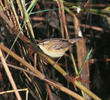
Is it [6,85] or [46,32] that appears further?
[46,32]

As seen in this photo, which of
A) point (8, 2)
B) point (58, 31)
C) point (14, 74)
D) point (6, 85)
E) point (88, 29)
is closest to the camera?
point (8, 2)

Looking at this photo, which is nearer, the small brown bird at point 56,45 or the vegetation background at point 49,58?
the vegetation background at point 49,58

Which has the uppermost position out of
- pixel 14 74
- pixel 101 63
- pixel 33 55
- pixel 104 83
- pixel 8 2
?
pixel 8 2

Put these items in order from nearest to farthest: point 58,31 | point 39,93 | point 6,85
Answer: point 39,93, point 6,85, point 58,31

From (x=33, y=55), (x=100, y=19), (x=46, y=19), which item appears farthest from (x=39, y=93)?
(x=100, y=19)

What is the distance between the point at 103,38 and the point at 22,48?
208 centimetres

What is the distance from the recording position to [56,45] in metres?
2.63

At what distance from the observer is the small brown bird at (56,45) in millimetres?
2512

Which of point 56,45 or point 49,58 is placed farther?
point 56,45

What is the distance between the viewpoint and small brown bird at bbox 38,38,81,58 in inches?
98.9

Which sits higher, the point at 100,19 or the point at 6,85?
the point at 100,19

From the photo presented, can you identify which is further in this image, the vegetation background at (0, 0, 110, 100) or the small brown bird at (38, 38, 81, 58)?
the small brown bird at (38, 38, 81, 58)

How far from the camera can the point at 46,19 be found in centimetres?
335

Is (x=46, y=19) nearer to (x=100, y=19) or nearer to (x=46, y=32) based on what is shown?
(x=46, y=32)
